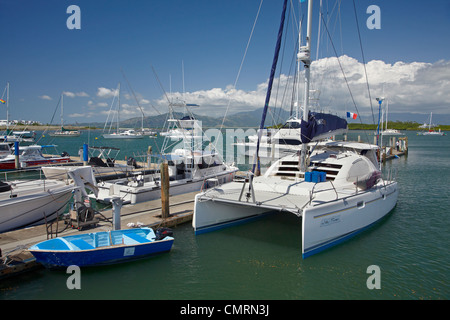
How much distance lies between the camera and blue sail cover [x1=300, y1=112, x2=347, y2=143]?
42.1ft

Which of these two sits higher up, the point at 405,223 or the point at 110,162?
the point at 110,162

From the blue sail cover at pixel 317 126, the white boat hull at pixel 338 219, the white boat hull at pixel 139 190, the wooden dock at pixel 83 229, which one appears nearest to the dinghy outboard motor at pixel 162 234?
the wooden dock at pixel 83 229

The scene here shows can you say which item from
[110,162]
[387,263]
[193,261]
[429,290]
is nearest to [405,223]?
[387,263]

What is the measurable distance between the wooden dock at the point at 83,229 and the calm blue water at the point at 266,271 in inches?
17.9

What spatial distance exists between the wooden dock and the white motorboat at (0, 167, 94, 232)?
2.89 feet

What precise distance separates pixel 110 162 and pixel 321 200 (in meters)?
20.0

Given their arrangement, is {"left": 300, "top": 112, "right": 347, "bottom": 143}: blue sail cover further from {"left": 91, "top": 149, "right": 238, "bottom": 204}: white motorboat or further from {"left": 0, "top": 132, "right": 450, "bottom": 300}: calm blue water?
{"left": 91, "top": 149, "right": 238, "bottom": 204}: white motorboat

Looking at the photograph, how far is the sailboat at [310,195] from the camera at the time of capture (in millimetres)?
10156

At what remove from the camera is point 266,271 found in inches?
382

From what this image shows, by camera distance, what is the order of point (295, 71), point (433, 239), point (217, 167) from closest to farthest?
point (433, 239) → point (295, 71) → point (217, 167)

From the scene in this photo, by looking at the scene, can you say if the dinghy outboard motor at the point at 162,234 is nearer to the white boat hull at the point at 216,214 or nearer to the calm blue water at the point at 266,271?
the calm blue water at the point at 266,271

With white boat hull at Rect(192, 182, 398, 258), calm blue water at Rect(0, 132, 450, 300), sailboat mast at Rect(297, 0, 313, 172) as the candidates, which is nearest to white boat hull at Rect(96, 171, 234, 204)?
white boat hull at Rect(192, 182, 398, 258)
